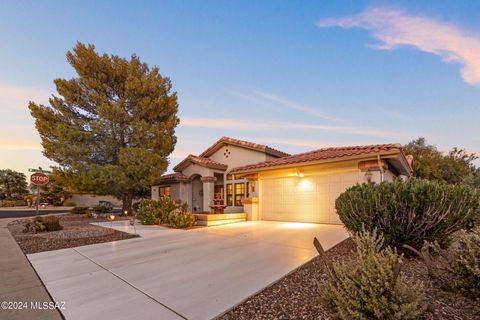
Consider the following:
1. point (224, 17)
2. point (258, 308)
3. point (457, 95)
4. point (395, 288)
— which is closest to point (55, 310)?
point (258, 308)

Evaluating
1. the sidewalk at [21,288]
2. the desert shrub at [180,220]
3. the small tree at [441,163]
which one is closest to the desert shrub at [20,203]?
the desert shrub at [180,220]

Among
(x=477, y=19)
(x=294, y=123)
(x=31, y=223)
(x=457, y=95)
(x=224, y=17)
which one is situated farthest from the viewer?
(x=294, y=123)

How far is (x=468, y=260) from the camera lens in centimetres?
312

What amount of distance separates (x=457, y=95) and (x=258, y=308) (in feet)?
54.7

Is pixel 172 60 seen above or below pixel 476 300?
above

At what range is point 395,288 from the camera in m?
2.36

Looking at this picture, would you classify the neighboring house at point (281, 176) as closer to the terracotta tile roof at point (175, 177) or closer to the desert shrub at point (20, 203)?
the terracotta tile roof at point (175, 177)

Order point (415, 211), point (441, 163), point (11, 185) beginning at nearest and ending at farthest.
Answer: point (415, 211) → point (441, 163) → point (11, 185)

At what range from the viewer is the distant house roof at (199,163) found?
16359 mm

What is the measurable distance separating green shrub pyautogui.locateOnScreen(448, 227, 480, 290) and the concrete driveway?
247cm

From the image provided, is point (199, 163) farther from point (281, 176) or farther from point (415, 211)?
point (415, 211)

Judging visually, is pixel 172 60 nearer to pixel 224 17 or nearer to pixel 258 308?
pixel 224 17

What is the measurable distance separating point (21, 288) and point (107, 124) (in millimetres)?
12172

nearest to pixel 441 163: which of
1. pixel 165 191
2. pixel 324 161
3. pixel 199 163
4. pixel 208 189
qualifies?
pixel 324 161
